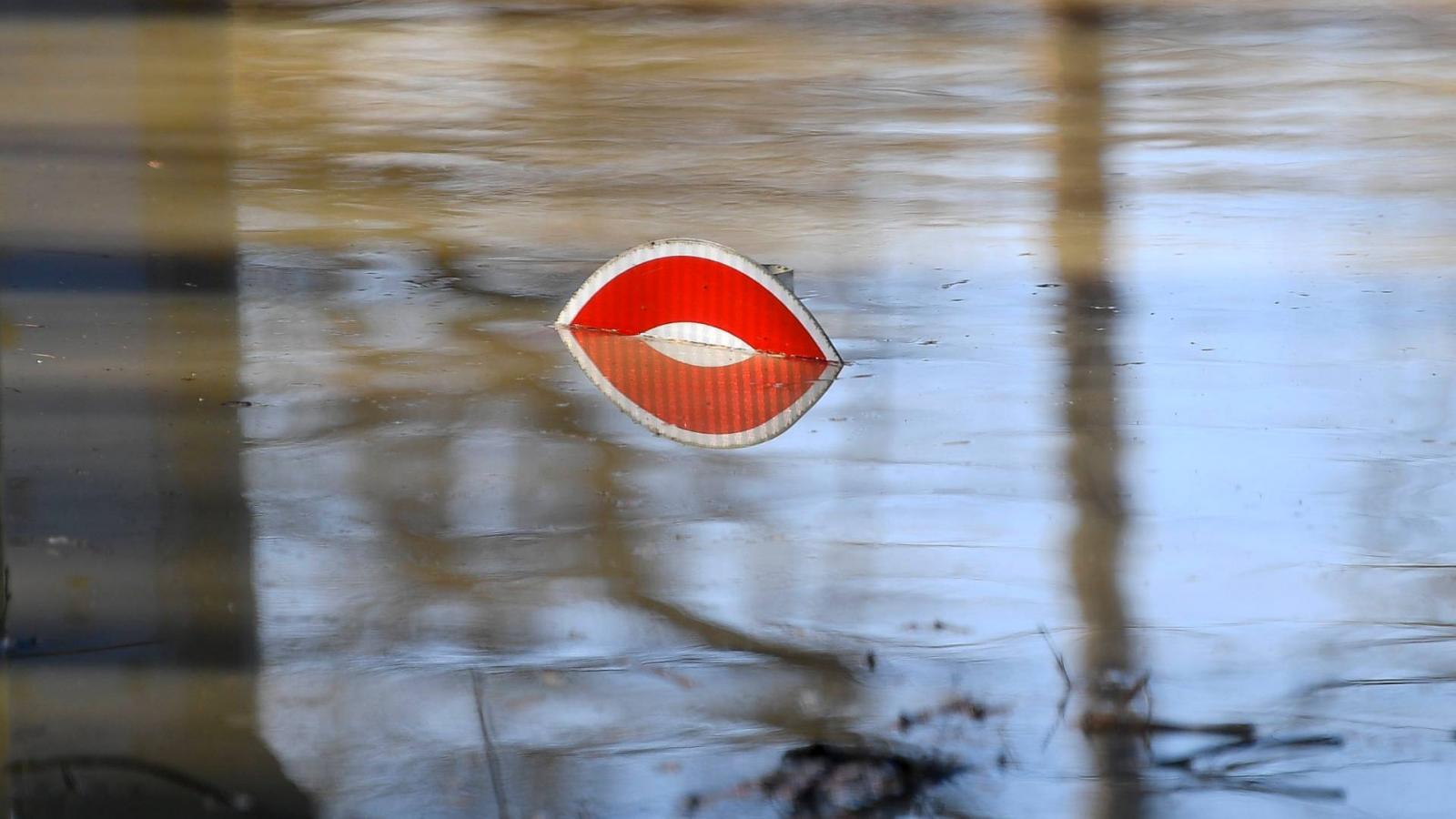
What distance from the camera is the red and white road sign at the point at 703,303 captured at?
7.00 feet

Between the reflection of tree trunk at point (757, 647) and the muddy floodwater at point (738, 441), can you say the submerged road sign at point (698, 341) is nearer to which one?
the muddy floodwater at point (738, 441)

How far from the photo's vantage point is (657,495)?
1681 mm

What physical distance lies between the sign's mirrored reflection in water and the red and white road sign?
0.02 meters

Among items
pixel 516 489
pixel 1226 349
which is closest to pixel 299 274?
pixel 516 489

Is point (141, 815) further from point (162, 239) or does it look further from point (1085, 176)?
point (1085, 176)

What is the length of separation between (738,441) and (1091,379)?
0.63 metres

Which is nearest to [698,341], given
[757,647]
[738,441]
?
[738,441]

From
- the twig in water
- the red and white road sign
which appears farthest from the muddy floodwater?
the red and white road sign

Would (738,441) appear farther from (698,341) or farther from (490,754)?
(490,754)

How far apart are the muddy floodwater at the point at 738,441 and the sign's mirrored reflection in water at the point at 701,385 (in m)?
0.04

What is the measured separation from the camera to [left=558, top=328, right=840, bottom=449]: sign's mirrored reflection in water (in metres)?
1.88

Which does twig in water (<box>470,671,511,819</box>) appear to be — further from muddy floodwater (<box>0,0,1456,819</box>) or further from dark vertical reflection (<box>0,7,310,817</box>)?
dark vertical reflection (<box>0,7,310,817</box>)

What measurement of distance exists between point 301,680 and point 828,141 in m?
2.18

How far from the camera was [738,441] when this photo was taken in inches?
72.6
